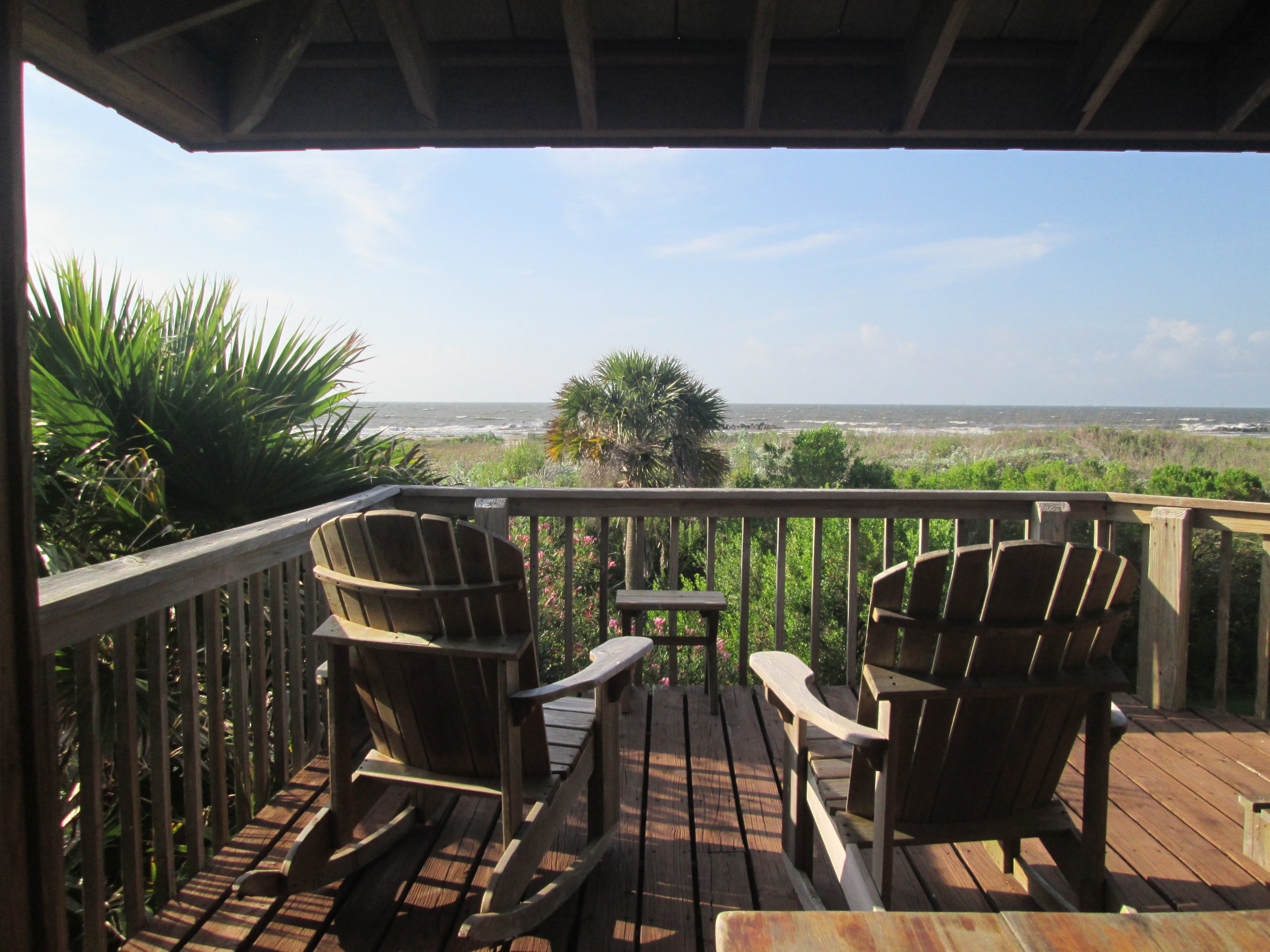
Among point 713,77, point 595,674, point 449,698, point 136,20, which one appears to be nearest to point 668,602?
point 595,674

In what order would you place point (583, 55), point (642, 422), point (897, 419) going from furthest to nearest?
point (897, 419) < point (642, 422) < point (583, 55)

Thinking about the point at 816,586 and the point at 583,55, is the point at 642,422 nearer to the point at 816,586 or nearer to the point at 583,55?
the point at 816,586

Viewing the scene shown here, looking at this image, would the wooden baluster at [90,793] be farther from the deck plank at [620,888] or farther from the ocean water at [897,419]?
the ocean water at [897,419]

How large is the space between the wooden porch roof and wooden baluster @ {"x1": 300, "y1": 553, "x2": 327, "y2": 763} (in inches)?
53.9

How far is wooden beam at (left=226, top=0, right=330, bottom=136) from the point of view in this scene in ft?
5.33

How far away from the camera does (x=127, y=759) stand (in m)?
1.41

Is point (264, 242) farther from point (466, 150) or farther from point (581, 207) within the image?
point (466, 150)

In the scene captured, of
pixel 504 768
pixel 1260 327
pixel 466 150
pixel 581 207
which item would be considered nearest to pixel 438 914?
pixel 504 768

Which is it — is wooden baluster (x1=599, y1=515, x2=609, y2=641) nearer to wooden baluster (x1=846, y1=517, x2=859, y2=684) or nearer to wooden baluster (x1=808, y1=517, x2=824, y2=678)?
wooden baluster (x1=808, y1=517, x2=824, y2=678)

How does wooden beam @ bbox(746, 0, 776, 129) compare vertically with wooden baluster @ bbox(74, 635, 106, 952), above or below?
above

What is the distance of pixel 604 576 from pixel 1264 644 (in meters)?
2.71

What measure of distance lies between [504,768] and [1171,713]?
2.91 m

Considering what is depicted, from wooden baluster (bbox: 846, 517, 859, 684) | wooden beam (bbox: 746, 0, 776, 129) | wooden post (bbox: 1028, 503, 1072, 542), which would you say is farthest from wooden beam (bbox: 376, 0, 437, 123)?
wooden post (bbox: 1028, 503, 1072, 542)

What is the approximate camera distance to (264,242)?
3219cm
